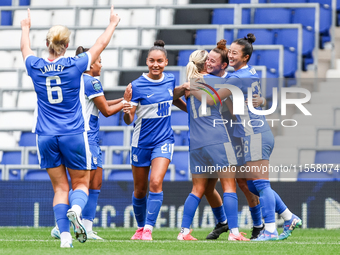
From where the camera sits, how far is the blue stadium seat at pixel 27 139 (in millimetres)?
9547

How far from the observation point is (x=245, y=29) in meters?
10.5

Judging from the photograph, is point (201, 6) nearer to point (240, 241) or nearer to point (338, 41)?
point (338, 41)

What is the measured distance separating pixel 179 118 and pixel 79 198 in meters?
4.49

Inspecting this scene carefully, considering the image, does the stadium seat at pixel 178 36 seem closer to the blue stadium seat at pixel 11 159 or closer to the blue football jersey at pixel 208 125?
the blue stadium seat at pixel 11 159

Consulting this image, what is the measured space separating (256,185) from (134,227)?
277 cm

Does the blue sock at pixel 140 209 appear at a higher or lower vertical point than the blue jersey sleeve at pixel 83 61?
lower

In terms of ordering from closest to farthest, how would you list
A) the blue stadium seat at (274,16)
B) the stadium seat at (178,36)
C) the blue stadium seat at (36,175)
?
the blue stadium seat at (36,175)
the blue stadium seat at (274,16)
the stadium seat at (178,36)

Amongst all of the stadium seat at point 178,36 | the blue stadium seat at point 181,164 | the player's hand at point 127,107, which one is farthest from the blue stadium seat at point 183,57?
the player's hand at point 127,107

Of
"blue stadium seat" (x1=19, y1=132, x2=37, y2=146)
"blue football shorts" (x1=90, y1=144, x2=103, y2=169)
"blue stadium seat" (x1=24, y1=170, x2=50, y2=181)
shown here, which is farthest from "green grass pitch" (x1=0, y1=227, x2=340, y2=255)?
"blue stadium seat" (x1=19, y1=132, x2=37, y2=146)

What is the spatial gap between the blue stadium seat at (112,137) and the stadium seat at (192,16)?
3302mm

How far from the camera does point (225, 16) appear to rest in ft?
37.2

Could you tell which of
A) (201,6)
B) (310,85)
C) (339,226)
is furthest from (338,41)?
(339,226)

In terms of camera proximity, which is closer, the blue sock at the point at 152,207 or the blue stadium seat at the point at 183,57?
the blue sock at the point at 152,207

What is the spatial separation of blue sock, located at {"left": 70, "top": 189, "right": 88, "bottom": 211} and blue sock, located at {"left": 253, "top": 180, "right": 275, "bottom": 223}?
1.76 m
